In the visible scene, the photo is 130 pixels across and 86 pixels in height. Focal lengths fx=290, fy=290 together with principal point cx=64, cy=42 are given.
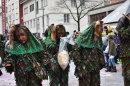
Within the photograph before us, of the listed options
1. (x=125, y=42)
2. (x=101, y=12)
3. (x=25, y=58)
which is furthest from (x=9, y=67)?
(x=101, y=12)

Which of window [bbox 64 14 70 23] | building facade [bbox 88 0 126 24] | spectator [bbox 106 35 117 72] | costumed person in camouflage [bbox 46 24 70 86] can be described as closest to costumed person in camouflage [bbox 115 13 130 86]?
costumed person in camouflage [bbox 46 24 70 86]

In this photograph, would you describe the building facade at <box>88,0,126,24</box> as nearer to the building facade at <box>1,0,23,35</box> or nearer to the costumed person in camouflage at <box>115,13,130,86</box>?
the costumed person in camouflage at <box>115,13,130,86</box>

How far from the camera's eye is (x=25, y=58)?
15.6ft

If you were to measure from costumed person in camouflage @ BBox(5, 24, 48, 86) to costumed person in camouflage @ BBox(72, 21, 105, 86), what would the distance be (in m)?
1.00

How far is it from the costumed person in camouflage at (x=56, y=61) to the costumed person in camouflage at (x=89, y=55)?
64 centimetres

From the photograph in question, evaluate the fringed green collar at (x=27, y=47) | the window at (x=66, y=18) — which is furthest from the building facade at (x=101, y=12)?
the fringed green collar at (x=27, y=47)

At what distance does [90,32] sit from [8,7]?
196 ft

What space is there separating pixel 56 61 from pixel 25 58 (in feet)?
5.17

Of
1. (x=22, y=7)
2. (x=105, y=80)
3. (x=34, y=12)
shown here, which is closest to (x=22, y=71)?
(x=105, y=80)

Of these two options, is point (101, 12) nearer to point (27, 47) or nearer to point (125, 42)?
point (125, 42)

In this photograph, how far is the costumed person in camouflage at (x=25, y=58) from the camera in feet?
15.6

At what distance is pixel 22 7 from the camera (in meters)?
53.9

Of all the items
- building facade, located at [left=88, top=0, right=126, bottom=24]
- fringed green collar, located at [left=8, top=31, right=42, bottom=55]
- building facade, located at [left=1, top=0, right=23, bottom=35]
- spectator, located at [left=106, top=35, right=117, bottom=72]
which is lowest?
spectator, located at [left=106, top=35, right=117, bottom=72]

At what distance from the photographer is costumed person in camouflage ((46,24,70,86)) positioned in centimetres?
624
